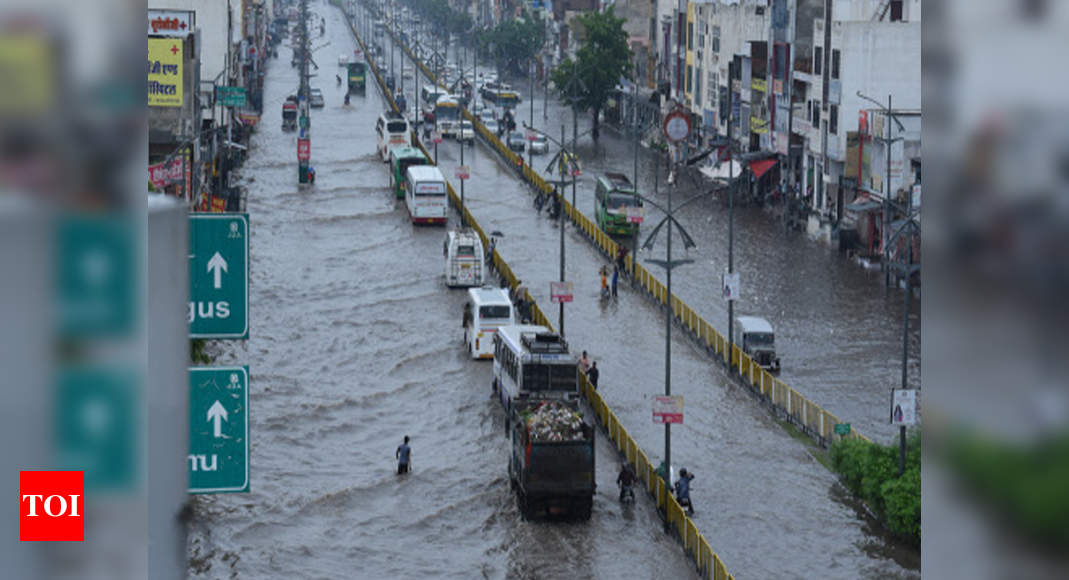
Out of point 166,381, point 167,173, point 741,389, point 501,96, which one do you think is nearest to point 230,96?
point 167,173

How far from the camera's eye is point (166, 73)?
54.4 meters

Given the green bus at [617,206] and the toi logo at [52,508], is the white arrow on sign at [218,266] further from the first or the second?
the green bus at [617,206]

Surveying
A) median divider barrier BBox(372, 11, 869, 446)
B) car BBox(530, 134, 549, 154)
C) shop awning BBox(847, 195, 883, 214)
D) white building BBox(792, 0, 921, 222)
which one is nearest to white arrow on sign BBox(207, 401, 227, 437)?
median divider barrier BBox(372, 11, 869, 446)

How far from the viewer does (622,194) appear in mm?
72000

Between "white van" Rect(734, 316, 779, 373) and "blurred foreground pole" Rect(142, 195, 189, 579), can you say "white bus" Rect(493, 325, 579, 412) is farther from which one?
"blurred foreground pole" Rect(142, 195, 189, 579)

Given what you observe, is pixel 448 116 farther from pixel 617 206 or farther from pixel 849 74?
pixel 849 74

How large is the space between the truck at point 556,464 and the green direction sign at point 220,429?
22.7m

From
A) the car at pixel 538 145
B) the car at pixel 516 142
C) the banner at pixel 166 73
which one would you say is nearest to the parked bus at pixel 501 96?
the car at pixel 516 142

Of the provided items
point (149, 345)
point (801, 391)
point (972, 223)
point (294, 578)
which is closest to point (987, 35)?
point (972, 223)

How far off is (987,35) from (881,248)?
6344 cm

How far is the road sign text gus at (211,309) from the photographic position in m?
12.4

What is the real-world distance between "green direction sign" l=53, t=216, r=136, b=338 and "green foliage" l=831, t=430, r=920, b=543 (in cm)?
2981

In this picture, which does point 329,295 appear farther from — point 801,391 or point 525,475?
point 525,475

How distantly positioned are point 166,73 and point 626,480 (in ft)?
86.6
